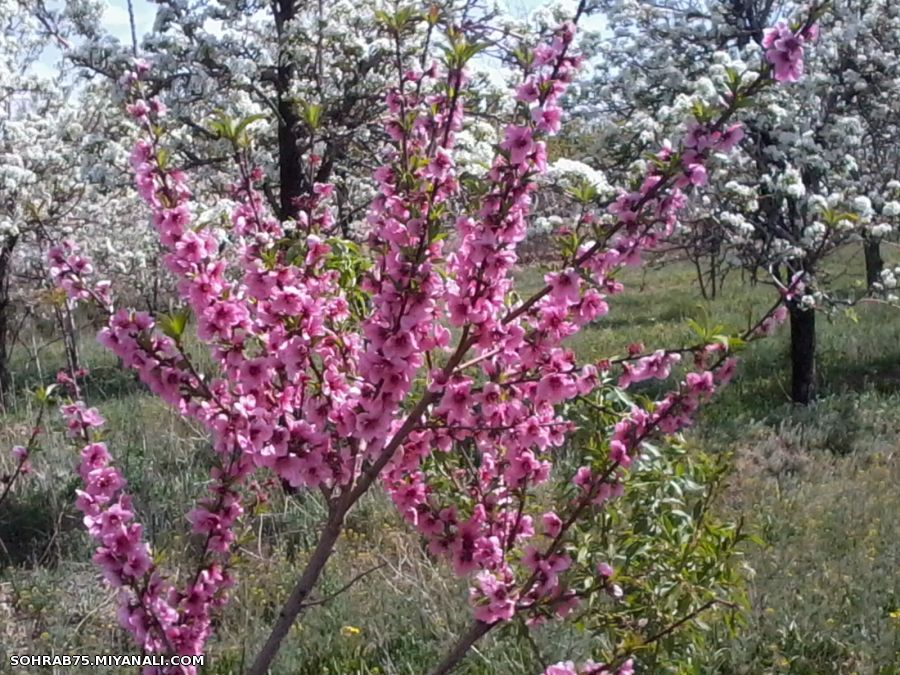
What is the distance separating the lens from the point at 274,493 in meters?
5.98

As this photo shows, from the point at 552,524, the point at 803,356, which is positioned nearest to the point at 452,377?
the point at 552,524

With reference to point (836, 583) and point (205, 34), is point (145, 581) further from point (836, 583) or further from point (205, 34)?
point (205, 34)

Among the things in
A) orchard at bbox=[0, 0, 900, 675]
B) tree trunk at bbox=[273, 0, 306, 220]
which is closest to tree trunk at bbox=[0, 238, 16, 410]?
orchard at bbox=[0, 0, 900, 675]

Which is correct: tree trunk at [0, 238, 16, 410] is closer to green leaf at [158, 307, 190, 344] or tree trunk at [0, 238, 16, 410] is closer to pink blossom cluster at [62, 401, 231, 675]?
pink blossom cluster at [62, 401, 231, 675]

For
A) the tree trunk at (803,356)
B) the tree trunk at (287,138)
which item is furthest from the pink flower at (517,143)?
the tree trunk at (803,356)

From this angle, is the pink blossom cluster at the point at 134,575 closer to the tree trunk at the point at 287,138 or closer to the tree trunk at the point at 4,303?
the tree trunk at the point at 287,138

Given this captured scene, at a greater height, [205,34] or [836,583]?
[205,34]

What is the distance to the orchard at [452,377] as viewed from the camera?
7.22 ft

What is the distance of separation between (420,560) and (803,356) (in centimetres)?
508

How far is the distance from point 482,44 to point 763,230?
6.40 m

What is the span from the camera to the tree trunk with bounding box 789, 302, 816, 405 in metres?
8.57

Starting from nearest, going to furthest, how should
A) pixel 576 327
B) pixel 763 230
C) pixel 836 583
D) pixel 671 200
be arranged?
pixel 671 200 → pixel 576 327 → pixel 836 583 → pixel 763 230

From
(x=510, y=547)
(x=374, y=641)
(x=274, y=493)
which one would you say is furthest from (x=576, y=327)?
(x=274, y=493)

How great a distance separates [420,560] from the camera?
4.80 m
